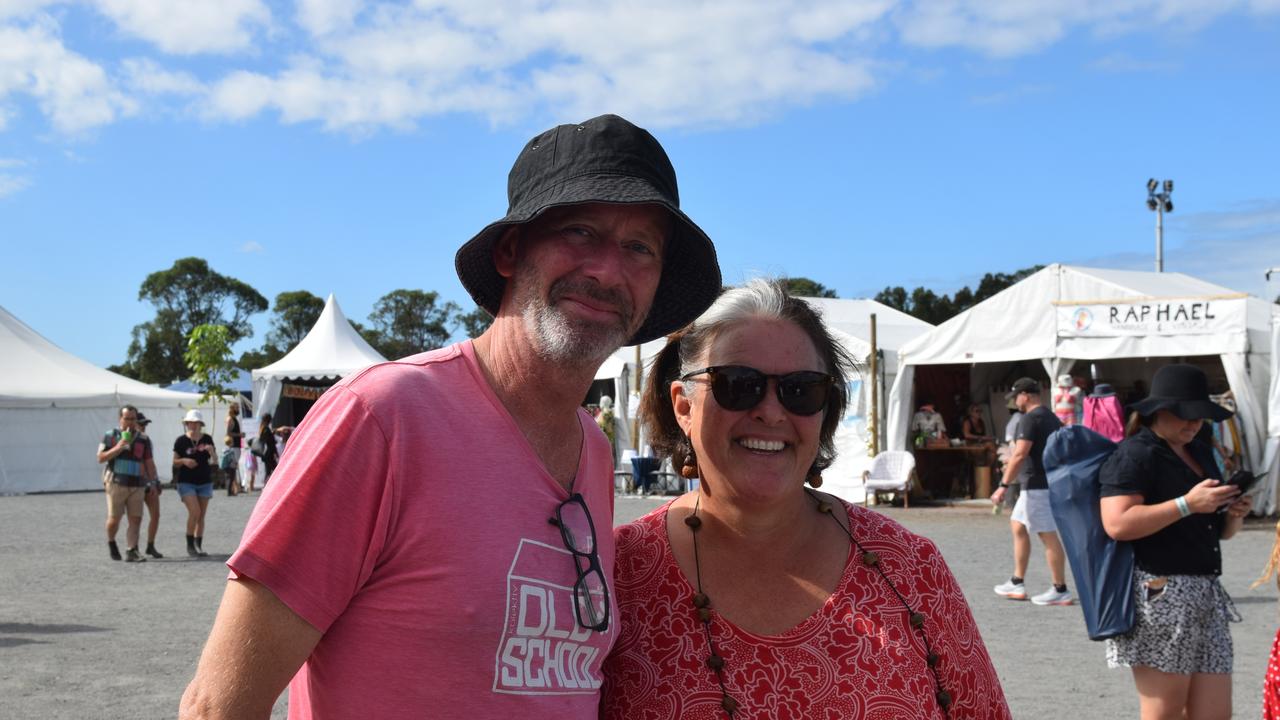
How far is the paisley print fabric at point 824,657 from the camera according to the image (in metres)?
2.14

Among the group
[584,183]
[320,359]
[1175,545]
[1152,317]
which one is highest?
[1152,317]

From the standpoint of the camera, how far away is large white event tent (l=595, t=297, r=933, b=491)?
18953 millimetres

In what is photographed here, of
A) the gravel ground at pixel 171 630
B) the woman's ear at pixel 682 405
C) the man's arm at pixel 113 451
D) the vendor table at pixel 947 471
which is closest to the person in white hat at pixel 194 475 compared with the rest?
the gravel ground at pixel 171 630

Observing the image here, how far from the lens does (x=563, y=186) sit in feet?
6.36

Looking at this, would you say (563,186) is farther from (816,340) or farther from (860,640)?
(860,640)

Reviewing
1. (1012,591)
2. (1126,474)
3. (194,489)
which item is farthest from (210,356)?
(1126,474)

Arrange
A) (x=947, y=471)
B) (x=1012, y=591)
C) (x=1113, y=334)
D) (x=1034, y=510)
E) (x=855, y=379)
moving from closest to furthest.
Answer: (x=1034, y=510)
(x=1012, y=591)
(x=1113, y=334)
(x=855, y=379)
(x=947, y=471)

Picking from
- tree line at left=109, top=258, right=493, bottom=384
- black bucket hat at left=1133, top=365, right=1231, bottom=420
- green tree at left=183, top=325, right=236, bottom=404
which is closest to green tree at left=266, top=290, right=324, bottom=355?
tree line at left=109, top=258, right=493, bottom=384

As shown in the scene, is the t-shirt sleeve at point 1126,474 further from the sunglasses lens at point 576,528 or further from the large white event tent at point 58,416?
the large white event tent at point 58,416

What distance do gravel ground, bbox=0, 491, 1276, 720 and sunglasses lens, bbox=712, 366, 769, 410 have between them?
425 centimetres

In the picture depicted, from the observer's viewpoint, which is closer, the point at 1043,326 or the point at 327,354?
the point at 1043,326

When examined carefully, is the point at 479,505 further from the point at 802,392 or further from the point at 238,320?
the point at 238,320

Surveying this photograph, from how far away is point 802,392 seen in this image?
2.34 meters

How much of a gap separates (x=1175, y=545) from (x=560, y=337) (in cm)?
341
